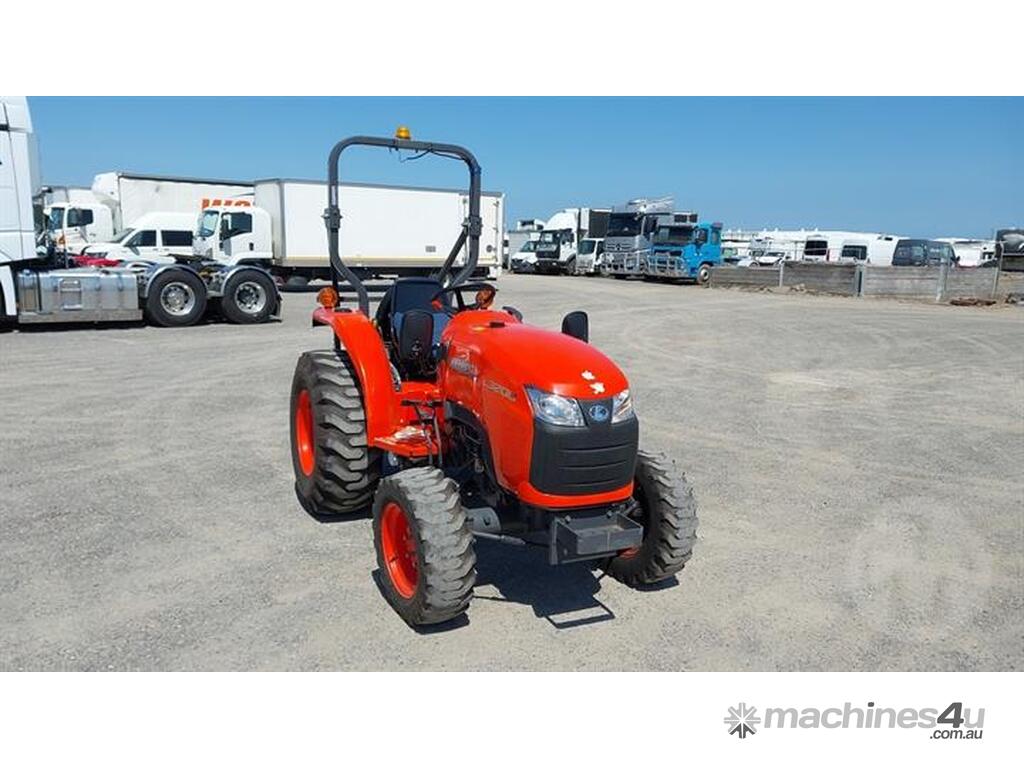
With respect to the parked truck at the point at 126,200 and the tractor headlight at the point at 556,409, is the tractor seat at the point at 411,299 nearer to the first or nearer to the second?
the tractor headlight at the point at 556,409

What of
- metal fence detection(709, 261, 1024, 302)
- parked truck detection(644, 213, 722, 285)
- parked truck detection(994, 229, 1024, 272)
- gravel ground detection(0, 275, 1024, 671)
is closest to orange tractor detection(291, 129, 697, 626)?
gravel ground detection(0, 275, 1024, 671)

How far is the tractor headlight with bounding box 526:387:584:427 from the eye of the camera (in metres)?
3.30

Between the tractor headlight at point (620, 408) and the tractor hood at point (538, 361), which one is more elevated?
the tractor hood at point (538, 361)

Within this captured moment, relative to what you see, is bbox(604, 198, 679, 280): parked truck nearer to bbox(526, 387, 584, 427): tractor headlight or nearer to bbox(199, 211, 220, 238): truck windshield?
bbox(199, 211, 220, 238): truck windshield

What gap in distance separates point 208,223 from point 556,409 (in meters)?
18.5

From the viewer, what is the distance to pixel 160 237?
20.1 m

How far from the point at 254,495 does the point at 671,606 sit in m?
2.89

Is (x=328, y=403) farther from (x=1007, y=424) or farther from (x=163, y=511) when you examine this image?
(x=1007, y=424)

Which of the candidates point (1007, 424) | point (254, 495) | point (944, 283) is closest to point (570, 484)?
point (254, 495)

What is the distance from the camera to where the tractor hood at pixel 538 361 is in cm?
336

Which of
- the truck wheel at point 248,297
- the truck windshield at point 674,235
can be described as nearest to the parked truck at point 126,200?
the truck wheel at point 248,297

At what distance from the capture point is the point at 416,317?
171 inches

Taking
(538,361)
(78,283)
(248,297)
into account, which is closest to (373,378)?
(538,361)

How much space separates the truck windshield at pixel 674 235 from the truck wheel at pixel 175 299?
19.6m
